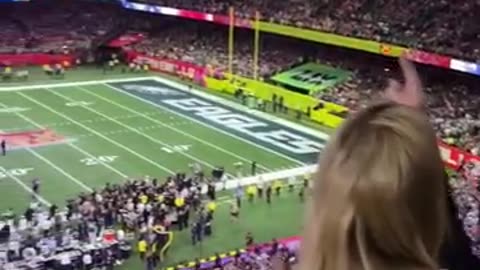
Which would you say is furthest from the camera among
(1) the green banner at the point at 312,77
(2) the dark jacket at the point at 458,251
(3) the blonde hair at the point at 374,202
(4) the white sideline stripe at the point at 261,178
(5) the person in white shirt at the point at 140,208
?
(1) the green banner at the point at 312,77

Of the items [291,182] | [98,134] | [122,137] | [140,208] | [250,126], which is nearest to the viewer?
[140,208]

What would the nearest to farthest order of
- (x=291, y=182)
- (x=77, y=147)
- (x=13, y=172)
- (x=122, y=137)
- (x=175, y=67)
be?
(x=291, y=182) → (x=13, y=172) → (x=77, y=147) → (x=122, y=137) → (x=175, y=67)

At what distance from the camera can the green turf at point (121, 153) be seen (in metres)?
22.3

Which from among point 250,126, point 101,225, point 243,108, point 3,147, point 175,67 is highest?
point 101,225

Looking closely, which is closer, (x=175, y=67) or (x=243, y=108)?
(x=243, y=108)

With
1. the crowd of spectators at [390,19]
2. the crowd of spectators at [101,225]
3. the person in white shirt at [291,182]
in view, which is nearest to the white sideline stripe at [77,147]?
the crowd of spectators at [101,225]

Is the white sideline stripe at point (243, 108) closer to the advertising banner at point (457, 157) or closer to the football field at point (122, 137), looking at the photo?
the football field at point (122, 137)

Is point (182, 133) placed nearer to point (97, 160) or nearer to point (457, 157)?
point (97, 160)

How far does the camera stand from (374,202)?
1.59 m

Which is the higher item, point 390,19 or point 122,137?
point 390,19

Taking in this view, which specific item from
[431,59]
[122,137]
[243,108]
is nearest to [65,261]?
[122,137]

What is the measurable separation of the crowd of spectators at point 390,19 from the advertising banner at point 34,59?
23.6 feet

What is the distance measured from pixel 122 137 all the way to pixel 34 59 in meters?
15.4

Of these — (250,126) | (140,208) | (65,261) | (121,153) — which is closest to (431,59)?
(250,126)
